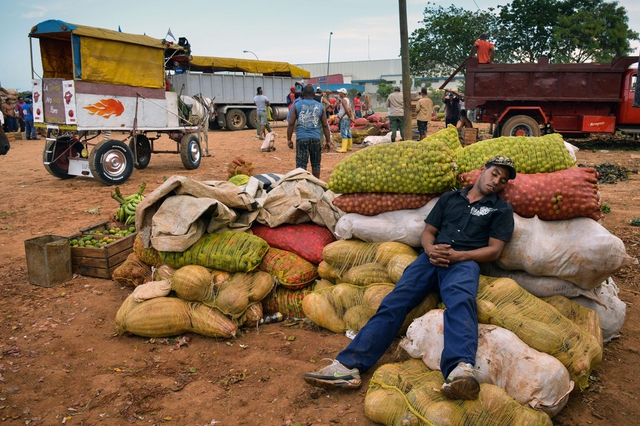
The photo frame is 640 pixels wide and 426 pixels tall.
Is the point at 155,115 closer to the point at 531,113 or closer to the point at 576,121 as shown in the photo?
the point at 531,113

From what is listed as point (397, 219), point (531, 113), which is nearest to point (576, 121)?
point (531, 113)

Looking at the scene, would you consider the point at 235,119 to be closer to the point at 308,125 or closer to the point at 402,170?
the point at 308,125

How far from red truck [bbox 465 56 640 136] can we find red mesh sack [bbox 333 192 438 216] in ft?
34.7

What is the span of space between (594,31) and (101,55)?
2845cm

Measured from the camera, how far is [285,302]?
167 inches

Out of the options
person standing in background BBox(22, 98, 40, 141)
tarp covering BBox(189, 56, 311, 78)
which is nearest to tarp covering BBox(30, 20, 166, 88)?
tarp covering BBox(189, 56, 311, 78)

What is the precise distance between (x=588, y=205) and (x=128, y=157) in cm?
873

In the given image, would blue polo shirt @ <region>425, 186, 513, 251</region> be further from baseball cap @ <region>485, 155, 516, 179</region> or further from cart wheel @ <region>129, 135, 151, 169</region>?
cart wheel @ <region>129, 135, 151, 169</region>

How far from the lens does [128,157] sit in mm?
10078

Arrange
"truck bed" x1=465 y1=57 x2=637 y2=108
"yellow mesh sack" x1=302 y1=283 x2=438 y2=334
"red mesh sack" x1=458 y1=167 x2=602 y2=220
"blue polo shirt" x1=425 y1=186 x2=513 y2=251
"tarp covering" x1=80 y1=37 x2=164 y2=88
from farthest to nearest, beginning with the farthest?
"truck bed" x1=465 y1=57 x2=637 y2=108, "tarp covering" x1=80 y1=37 x2=164 y2=88, "yellow mesh sack" x1=302 y1=283 x2=438 y2=334, "red mesh sack" x1=458 y1=167 x2=602 y2=220, "blue polo shirt" x1=425 y1=186 x2=513 y2=251

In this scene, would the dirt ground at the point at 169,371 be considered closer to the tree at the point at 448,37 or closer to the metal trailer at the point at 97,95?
the metal trailer at the point at 97,95

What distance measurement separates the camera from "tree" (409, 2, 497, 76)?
34638mm

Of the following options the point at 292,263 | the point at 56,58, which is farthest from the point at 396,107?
the point at 292,263

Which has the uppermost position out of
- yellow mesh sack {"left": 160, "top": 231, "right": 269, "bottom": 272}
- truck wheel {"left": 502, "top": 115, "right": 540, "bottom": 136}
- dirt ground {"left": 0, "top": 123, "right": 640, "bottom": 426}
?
truck wheel {"left": 502, "top": 115, "right": 540, "bottom": 136}
